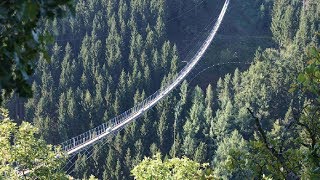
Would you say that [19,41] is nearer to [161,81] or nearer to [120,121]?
[120,121]

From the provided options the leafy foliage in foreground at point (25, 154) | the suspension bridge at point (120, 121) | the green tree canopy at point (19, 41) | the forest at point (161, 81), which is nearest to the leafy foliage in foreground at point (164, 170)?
the leafy foliage in foreground at point (25, 154)

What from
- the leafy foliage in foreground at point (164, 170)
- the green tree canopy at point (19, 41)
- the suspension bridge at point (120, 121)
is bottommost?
the green tree canopy at point (19, 41)

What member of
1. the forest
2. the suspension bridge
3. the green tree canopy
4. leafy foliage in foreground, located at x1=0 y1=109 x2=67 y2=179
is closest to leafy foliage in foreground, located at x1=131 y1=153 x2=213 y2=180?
leafy foliage in foreground, located at x1=0 y1=109 x2=67 y2=179

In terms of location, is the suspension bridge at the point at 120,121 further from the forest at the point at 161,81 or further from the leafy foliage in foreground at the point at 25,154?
the leafy foliage in foreground at the point at 25,154

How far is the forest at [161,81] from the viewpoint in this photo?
5491 cm

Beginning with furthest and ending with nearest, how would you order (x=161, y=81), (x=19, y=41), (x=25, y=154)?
(x=161, y=81) → (x=25, y=154) → (x=19, y=41)

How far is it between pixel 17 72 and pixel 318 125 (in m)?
Result: 4.58

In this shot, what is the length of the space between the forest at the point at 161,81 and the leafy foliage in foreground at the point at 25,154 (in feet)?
112

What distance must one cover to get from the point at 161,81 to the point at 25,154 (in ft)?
181

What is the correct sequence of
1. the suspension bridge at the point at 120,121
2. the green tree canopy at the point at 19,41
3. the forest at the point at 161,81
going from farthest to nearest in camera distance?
the forest at the point at 161,81 → the suspension bridge at the point at 120,121 → the green tree canopy at the point at 19,41

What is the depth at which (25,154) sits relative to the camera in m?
11.4

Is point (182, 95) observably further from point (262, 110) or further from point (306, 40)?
point (306, 40)

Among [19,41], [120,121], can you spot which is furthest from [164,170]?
[120,121]

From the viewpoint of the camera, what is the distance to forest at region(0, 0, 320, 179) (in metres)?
54.9
